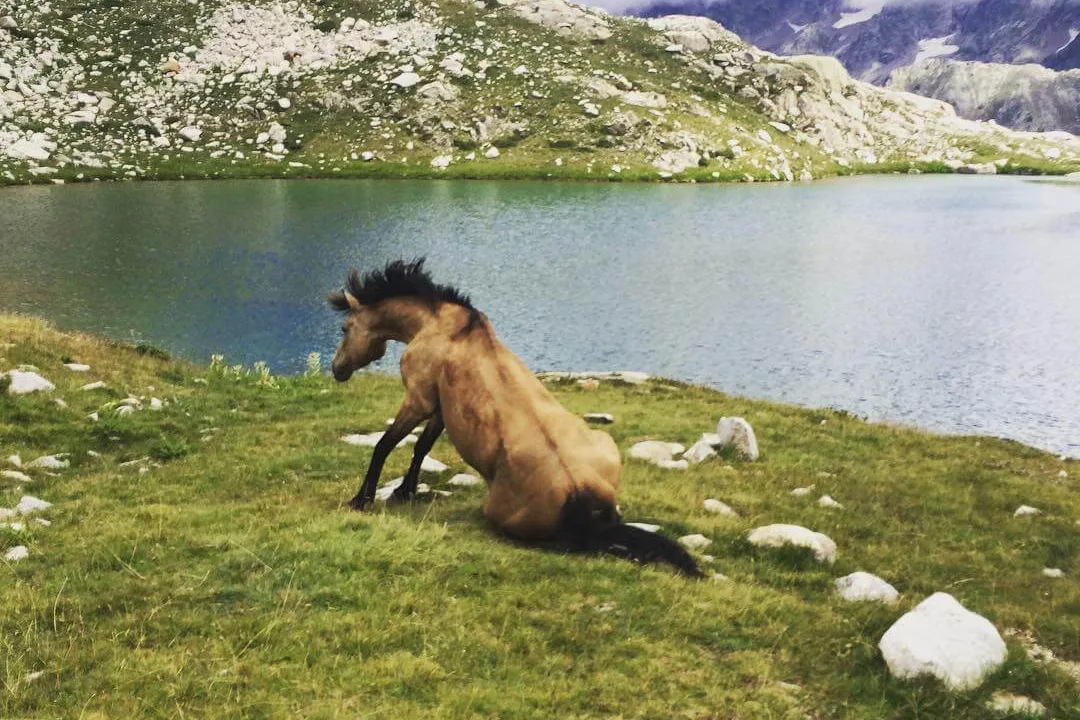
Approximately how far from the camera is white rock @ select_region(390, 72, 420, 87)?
137500 millimetres

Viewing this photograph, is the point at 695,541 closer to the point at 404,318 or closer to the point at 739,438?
the point at 404,318

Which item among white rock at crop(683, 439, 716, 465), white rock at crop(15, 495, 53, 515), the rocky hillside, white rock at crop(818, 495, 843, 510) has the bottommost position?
white rock at crop(683, 439, 716, 465)

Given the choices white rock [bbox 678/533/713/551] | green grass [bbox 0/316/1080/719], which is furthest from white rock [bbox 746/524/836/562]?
white rock [bbox 678/533/713/551]

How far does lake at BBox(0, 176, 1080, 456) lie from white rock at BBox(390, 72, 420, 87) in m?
51.0

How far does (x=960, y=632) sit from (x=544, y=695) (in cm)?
381

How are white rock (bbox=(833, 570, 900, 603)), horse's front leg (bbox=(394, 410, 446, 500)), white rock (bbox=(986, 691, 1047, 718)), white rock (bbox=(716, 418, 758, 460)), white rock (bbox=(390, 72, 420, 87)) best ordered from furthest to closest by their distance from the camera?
white rock (bbox=(390, 72, 420, 87)), white rock (bbox=(716, 418, 758, 460)), horse's front leg (bbox=(394, 410, 446, 500)), white rock (bbox=(833, 570, 900, 603)), white rock (bbox=(986, 691, 1047, 718))

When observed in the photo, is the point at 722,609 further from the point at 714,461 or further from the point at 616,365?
the point at 616,365

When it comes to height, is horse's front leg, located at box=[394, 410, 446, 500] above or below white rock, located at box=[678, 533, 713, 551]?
above

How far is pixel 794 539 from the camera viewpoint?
407 inches

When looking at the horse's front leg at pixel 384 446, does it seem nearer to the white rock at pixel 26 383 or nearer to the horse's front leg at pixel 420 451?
the horse's front leg at pixel 420 451

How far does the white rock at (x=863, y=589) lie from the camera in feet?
28.7

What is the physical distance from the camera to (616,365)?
34438 mm

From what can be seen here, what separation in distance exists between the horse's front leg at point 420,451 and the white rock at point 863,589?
573 cm

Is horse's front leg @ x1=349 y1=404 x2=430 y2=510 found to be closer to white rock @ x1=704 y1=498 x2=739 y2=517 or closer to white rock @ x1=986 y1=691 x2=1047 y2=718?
white rock @ x1=704 y1=498 x2=739 y2=517
